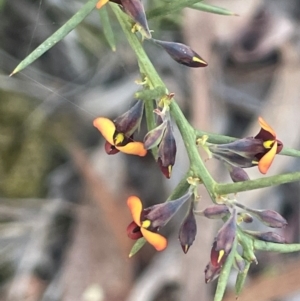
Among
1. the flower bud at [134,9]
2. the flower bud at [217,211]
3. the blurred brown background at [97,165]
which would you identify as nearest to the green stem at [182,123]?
the flower bud at [217,211]

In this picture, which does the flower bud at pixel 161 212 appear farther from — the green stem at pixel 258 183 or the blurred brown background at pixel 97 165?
the blurred brown background at pixel 97 165

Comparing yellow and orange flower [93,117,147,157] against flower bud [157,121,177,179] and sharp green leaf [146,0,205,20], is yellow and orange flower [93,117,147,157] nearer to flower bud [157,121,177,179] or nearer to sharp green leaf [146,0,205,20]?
flower bud [157,121,177,179]

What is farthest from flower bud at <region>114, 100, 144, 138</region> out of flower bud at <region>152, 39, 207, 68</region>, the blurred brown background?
the blurred brown background

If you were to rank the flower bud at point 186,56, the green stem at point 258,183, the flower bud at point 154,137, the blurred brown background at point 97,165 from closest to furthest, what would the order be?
the green stem at point 258,183 < the flower bud at point 154,137 < the flower bud at point 186,56 < the blurred brown background at point 97,165

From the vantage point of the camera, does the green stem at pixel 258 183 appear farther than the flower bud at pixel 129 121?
No

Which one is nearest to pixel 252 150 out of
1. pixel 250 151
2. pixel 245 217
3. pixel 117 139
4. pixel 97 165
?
pixel 250 151

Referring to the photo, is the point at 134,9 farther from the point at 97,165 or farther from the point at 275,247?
the point at 97,165
